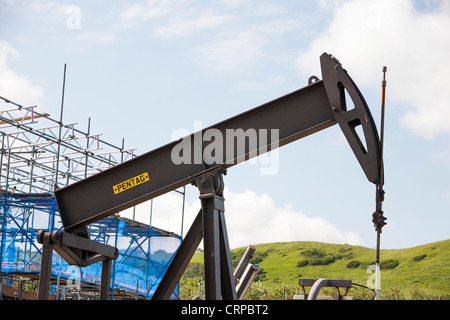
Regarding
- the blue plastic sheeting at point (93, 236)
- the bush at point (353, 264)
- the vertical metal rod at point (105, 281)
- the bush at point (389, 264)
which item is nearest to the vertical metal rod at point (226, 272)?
the vertical metal rod at point (105, 281)

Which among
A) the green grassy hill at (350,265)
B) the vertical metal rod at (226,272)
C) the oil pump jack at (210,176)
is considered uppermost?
the green grassy hill at (350,265)

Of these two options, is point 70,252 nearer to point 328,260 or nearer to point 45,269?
point 45,269

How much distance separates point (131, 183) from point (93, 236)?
1455 cm

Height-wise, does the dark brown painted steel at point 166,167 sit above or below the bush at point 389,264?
below

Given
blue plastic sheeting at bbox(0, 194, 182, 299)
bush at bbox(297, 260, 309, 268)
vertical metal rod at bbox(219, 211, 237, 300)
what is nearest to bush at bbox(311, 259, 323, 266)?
bush at bbox(297, 260, 309, 268)

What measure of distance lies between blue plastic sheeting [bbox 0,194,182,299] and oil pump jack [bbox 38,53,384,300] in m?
9.77

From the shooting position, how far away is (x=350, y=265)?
74.2 m

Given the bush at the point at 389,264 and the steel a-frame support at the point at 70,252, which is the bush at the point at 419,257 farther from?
the steel a-frame support at the point at 70,252

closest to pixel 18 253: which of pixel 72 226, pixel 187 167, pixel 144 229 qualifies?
pixel 144 229

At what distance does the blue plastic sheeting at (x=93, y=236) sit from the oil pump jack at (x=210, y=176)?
9.77 m

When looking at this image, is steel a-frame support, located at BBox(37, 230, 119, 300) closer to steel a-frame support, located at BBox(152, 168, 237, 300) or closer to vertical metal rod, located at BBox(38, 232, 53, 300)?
vertical metal rod, located at BBox(38, 232, 53, 300)

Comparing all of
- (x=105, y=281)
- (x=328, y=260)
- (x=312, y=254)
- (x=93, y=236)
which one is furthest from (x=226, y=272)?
(x=312, y=254)

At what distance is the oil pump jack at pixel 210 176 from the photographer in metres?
6.79

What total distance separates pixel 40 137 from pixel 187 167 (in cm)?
1361
